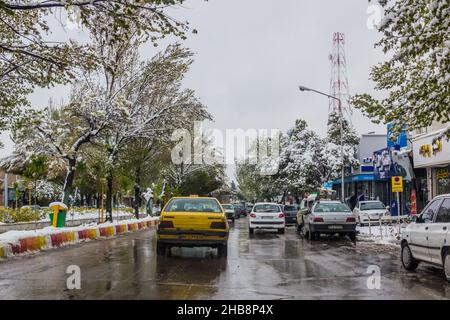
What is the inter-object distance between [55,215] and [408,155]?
19494 millimetres

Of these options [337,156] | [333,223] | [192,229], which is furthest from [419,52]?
[337,156]

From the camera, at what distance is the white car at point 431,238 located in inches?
359

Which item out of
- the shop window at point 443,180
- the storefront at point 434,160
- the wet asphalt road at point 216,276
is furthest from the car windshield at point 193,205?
the shop window at point 443,180

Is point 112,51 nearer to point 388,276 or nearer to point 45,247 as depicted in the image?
point 45,247

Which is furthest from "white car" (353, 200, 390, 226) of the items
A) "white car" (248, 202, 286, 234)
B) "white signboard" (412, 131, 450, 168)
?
"white car" (248, 202, 286, 234)

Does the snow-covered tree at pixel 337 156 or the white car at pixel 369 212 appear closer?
the white car at pixel 369 212

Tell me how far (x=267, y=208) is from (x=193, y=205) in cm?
1232

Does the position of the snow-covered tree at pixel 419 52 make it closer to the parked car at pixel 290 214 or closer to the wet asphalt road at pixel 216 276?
the wet asphalt road at pixel 216 276

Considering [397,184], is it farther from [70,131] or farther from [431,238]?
[70,131]

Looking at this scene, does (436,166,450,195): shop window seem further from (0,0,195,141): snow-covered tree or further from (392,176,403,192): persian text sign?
(0,0,195,141): snow-covered tree

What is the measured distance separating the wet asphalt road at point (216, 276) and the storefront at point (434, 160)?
1038cm

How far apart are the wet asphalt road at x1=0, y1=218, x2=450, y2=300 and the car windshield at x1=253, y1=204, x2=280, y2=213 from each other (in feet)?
32.7
